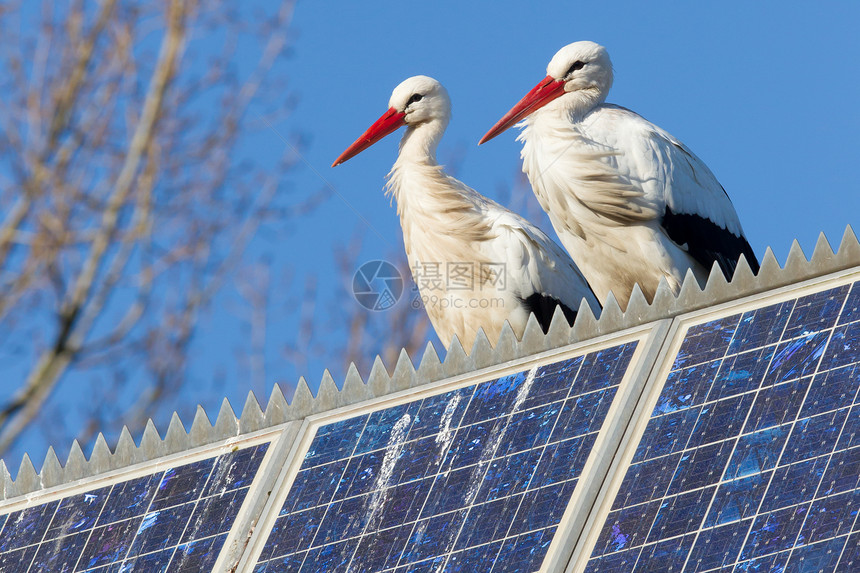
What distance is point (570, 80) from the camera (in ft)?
25.9

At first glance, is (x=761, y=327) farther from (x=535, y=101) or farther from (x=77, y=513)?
(x=535, y=101)

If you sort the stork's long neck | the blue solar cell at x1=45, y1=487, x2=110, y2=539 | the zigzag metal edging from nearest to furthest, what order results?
the zigzag metal edging → the blue solar cell at x1=45, y1=487, x2=110, y2=539 → the stork's long neck

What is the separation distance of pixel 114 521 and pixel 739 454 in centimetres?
237

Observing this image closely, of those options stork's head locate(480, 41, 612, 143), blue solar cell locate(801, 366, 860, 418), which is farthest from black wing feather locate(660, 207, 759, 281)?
blue solar cell locate(801, 366, 860, 418)

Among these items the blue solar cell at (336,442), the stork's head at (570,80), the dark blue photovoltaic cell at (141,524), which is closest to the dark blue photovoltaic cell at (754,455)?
the blue solar cell at (336,442)

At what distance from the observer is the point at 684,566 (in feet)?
12.4

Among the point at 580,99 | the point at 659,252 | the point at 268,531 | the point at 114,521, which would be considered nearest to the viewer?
the point at 268,531

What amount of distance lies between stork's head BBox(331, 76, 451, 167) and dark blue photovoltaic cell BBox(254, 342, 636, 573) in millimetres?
3832

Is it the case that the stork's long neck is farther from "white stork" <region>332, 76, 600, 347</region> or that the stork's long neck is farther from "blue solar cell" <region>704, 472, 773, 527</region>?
"blue solar cell" <region>704, 472, 773, 527</region>

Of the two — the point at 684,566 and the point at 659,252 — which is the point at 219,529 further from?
the point at 659,252

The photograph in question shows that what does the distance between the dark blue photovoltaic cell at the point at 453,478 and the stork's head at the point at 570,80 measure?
3.21 m

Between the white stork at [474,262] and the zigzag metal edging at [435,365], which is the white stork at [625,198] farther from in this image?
the zigzag metal edging at [435,365]

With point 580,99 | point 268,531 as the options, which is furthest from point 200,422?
point 580,99

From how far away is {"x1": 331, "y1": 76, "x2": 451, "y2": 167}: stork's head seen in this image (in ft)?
28.5
